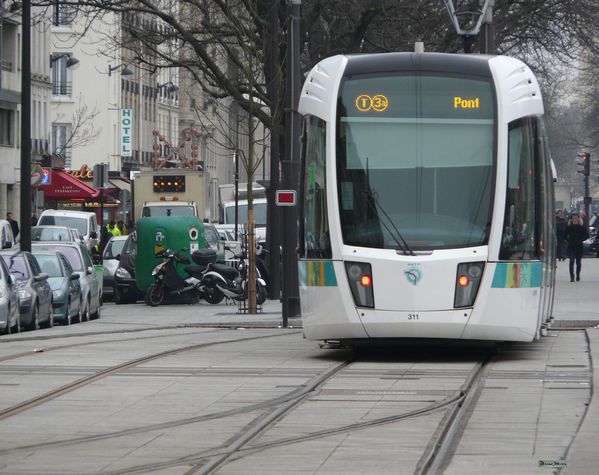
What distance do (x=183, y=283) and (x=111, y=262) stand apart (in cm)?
526

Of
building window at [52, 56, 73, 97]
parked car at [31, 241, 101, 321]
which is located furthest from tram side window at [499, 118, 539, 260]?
building window at [52, 56, 73, 97]

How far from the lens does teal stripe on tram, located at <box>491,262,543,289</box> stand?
17391 mm

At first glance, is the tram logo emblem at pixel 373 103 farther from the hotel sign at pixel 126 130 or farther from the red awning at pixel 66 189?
the hotel sign at pixel 126 130

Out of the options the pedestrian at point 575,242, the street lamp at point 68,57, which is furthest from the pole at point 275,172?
the street lamp at point 68,57

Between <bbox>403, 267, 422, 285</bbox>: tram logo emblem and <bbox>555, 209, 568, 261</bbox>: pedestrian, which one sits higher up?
<bbox>403, 267, 422, 285</bbox>: tram logo emblem

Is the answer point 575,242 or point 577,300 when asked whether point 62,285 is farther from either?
point 575,242

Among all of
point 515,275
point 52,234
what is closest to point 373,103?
point 515,275

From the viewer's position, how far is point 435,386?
15.3 metres

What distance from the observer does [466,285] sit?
17.3m

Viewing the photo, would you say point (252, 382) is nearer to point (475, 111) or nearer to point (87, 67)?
point (475, 111)

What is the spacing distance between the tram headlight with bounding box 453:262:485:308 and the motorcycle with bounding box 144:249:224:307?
63.6 feet

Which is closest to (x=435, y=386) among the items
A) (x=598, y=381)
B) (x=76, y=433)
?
(x=598, y=381)

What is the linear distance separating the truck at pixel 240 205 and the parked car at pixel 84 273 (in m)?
18.0

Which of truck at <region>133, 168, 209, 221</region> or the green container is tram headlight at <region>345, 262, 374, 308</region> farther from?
truck at <region>133, 168, 209, 221</region>
